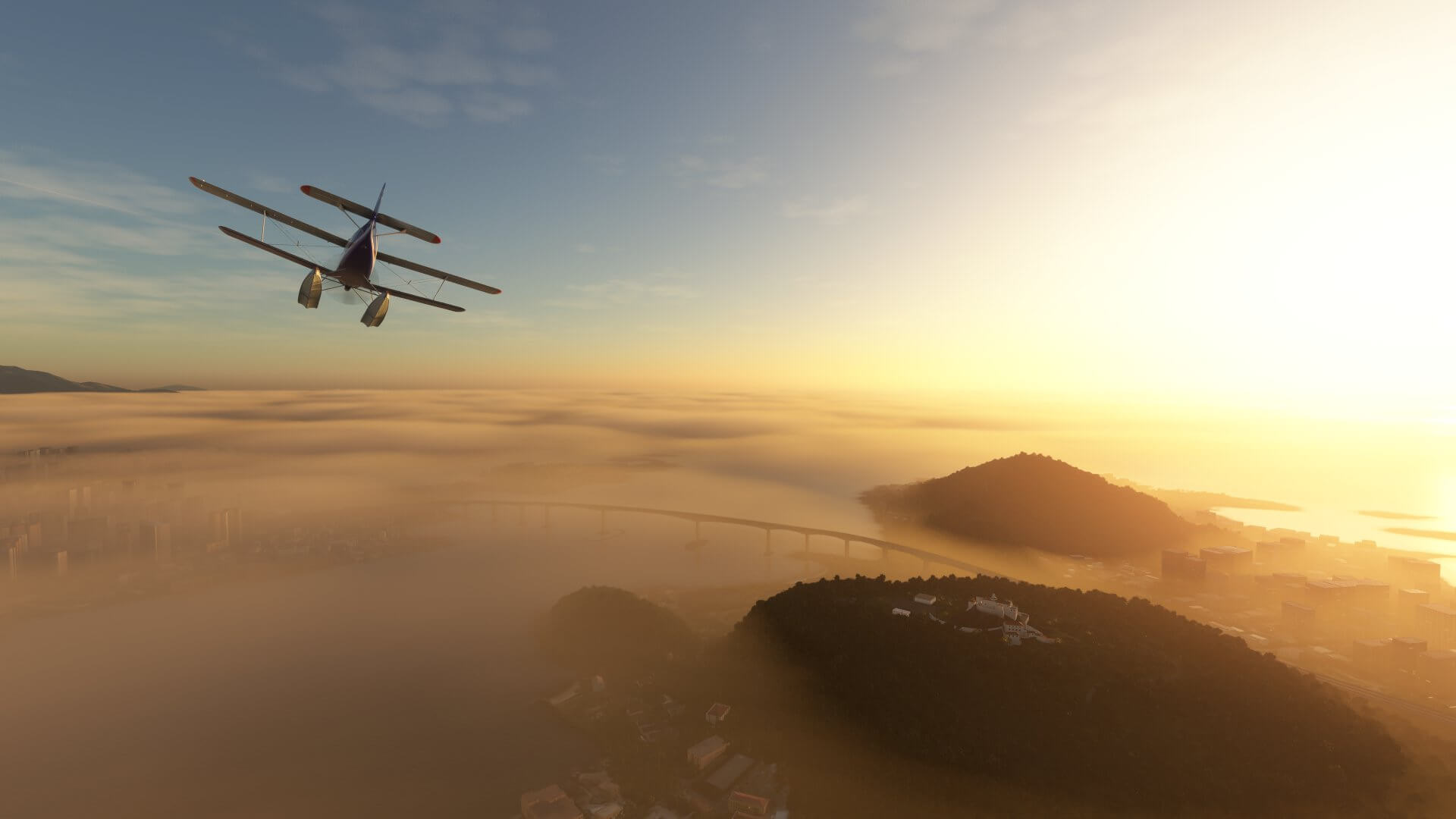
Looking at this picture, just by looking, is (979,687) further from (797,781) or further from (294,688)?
(294,688)

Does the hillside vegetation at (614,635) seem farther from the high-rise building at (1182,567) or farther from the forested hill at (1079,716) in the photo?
the high-rise building at (1182,567)

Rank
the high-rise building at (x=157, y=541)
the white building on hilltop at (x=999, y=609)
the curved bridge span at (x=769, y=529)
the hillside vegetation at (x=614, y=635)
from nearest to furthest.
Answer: the white building on hilltop at (x=999, y=609) < the hillside vegetation at (x=614, y=635) < the curved bridge span at (x=769, y=529) < the high-rise building at (x=157, y=541)

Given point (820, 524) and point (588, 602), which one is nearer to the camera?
point (588, 602)

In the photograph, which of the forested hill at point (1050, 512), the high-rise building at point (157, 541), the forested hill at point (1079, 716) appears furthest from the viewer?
the high-rise building at point (157, 541)

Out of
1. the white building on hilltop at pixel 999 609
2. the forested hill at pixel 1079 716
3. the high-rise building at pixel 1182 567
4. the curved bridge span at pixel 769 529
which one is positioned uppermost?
the white building on hilltop at pixel 999 609

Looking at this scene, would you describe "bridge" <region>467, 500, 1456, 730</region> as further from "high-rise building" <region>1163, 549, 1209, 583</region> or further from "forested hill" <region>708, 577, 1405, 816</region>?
"high-rise building" <region>1163, 549, 1209, 583</region>

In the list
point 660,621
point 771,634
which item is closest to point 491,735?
point 660,621

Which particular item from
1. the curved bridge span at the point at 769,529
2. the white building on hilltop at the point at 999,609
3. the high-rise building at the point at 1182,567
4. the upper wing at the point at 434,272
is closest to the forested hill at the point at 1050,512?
the high-rise building at the point at 1182,567
